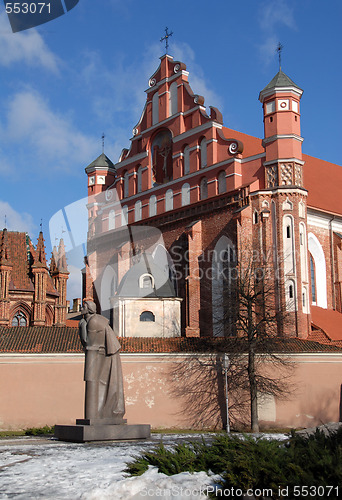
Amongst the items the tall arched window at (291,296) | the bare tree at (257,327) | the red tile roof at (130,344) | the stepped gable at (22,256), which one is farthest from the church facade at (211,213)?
the stepped gable at (22,256)

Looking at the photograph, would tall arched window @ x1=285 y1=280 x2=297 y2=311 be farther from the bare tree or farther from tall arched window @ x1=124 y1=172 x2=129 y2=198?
tall arched window @ x1=124 y1=172 x2=129 y2=198

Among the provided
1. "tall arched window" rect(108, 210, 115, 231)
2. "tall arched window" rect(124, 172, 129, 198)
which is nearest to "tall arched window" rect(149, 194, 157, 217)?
"tall arched window" rect(124, 172, 129, 198)

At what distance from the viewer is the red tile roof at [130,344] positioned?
85.1ft

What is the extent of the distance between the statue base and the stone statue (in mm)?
279

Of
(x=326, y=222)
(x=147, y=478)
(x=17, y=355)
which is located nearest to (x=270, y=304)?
(x=326, y=222)

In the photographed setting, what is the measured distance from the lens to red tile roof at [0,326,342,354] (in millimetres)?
25953

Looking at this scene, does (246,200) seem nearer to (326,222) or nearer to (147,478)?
(326,222)

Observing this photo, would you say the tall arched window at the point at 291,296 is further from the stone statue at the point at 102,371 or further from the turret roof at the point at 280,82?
the stone statue at the point at 102,371

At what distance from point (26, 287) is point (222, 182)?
1423 cm

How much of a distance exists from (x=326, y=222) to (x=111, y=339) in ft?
79.2

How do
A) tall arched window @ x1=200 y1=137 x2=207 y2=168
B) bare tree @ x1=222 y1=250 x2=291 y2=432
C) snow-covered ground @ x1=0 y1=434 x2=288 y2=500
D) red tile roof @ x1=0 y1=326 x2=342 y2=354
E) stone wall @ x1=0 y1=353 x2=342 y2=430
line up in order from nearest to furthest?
1. snow-covered ground @ x1=0 y1=434 x2=288 y2=500
2. stone wall @ x1=0 y1=353 x2=342 y2=430
3. bare tree @ x1=222 y1=250 x2=291 y2=432
4. red tile roof @ x1=0 y1=326 x2=342 y2=354
5. tall arched window @ x1=200 y1=137 x2=207 y2=168

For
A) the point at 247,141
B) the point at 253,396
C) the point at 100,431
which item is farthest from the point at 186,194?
the point at 100,431

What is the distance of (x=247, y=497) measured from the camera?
7844 millimetres

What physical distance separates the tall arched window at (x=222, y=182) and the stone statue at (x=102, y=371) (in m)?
20.1
